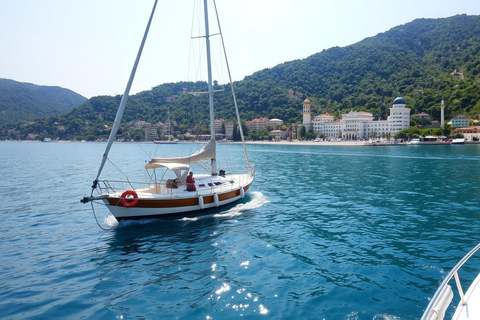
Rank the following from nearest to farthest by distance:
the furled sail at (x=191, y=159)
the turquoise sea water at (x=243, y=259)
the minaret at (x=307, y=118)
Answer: the turquoise sea water at (x=243, y=259)
the furled sail at (x=191, y=159)
the minaret at (x=307, y=118)

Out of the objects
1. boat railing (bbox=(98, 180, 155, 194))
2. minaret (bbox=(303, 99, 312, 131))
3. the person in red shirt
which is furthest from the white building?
the person in red shirt

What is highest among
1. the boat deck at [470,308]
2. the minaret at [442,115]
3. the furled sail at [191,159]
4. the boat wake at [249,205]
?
the minaret at [442,115]

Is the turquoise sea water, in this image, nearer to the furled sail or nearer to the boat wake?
the boat wake

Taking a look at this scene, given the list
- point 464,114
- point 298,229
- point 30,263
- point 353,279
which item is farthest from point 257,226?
point 464,114

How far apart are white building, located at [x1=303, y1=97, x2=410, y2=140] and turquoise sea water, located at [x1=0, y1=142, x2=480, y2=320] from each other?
125 m

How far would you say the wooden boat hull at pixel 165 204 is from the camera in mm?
16136

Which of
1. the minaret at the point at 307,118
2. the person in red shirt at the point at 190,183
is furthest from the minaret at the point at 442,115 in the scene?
the person in red shirt at the point at 190,183

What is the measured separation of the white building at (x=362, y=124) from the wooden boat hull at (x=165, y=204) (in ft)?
431

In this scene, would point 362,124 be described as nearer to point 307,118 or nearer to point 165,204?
point 307,118

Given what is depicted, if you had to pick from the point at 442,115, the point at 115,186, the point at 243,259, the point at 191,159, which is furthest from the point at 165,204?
the point at 442,115

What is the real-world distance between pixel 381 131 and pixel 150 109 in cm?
10853

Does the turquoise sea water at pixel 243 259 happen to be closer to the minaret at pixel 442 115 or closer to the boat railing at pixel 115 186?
the boat railing at pixel 115 186

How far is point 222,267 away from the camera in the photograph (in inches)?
462

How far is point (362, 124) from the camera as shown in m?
147
